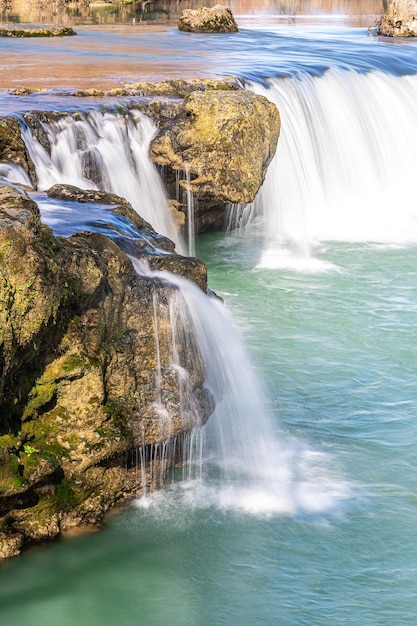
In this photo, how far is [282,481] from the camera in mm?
7016

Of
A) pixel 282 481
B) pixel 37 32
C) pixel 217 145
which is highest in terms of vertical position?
pixel 37 32

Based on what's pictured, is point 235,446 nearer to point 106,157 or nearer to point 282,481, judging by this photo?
point 282,481

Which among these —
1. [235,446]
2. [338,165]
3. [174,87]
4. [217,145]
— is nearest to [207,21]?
[338,165]

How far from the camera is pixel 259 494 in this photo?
6875 millimetres

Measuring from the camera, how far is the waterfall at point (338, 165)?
14.1 m

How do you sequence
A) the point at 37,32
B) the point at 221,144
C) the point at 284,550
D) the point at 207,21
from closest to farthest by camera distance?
1. the point at 284,550
2. the point at 221,144
3. the point at 37,32
4. the point at 207,21

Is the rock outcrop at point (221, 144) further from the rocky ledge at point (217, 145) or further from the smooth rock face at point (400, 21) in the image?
the smooth rock face at point (400, 21)

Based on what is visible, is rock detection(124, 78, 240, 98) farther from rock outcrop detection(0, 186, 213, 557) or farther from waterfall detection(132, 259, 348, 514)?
rock outcrop detection(0, 186, 213, 557)

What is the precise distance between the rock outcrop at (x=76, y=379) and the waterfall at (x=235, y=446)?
248mm

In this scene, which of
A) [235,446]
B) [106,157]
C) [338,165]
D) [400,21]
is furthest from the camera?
[400,21]

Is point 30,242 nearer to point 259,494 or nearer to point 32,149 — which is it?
point 259,494

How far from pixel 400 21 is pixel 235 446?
22.2 metres

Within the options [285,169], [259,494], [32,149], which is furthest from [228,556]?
[285,169]

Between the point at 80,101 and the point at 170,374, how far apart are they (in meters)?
6.90
